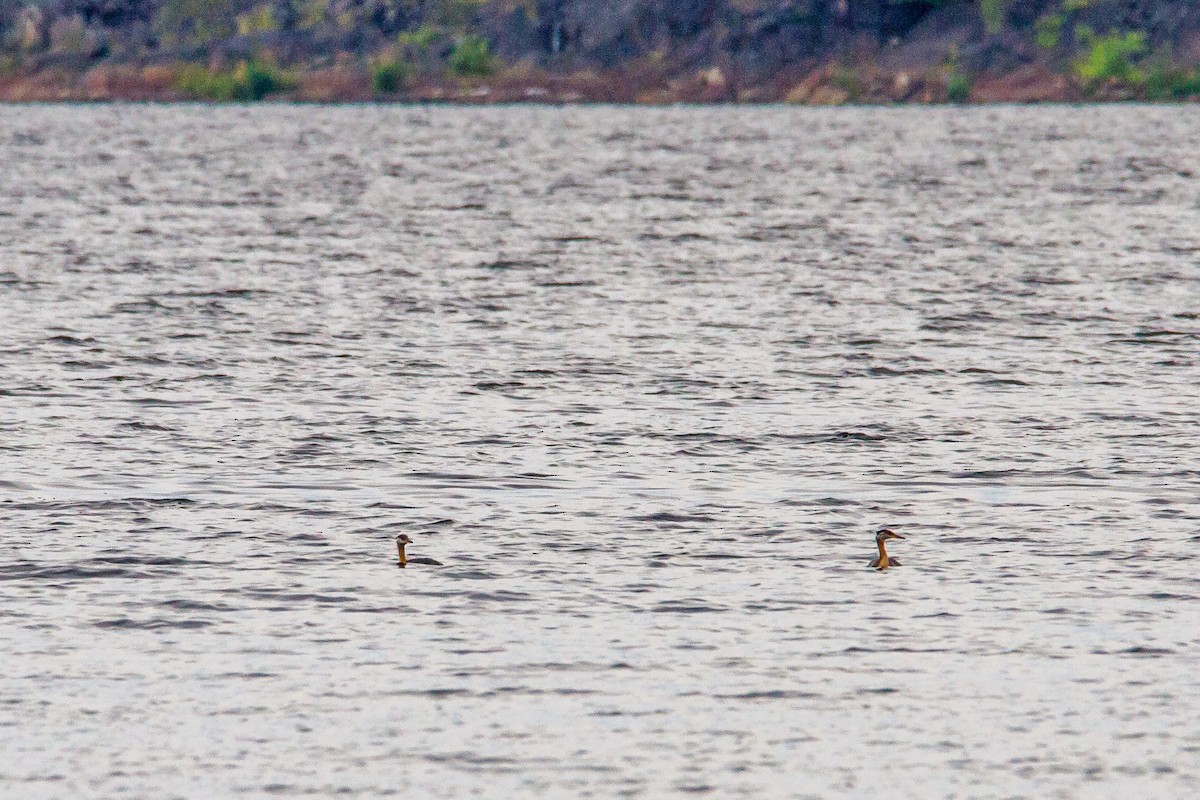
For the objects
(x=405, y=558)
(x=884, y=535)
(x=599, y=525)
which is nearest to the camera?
(x=884, y=535)

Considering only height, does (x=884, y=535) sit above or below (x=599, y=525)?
above

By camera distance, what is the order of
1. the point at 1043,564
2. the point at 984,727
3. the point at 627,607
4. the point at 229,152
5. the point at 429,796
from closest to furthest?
the point at 429,796 < the point at 984,727 < the point at 627,607 < the point at 1043,564 < the point at 229,152

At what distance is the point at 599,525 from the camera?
2278cm

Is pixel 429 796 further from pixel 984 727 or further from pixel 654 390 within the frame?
pixel 654 390

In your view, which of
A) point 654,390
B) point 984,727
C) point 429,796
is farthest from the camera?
point 654,390

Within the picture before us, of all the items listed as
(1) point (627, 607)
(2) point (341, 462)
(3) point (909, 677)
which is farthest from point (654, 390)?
(3) point (909, 677)

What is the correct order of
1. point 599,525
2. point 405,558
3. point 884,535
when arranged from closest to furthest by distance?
point 884,535 → point 405,558 → point 599,525

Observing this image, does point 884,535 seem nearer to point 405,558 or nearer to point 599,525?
point 599,525

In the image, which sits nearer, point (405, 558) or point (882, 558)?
point (882, 558)

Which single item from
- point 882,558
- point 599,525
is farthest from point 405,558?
point 882,558

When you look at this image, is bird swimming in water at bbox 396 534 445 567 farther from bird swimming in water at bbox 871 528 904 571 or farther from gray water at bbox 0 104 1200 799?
bird swimming in water at bbox 871 528 904 571

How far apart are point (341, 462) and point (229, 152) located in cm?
10413

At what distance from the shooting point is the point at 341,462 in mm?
26438

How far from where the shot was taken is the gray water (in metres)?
15.5
